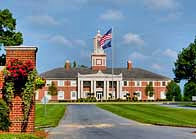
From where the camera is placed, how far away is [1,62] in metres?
45.3

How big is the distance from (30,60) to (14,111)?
7.01 feet

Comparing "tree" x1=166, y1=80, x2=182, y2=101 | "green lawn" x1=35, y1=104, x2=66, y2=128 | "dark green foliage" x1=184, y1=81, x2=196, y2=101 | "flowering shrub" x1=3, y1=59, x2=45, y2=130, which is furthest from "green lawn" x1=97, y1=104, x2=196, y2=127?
"tree" x1=166, y1=80, x2=182, y2=101

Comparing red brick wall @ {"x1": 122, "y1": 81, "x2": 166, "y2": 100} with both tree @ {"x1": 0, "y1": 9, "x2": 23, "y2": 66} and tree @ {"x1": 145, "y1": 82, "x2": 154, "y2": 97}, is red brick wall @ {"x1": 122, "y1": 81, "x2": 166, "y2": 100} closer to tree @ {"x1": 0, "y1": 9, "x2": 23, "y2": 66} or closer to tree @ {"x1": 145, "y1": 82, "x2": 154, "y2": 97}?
tree @ {"x1": 145, "y1": 82, "x2": 154, "y2": 97}

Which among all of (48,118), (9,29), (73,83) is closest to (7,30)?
(9,29)

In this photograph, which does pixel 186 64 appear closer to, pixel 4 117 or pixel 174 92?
pixel 174 92

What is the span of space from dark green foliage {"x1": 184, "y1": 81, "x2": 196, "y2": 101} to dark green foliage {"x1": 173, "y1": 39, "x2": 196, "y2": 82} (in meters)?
1.53

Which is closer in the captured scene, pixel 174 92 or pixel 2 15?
pixel 2 15

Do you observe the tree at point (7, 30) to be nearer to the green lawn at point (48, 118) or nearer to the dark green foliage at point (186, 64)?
the green lawn at point (48, 118)

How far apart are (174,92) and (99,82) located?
1900 cm

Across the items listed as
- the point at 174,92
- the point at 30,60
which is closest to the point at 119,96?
the point at 174,92

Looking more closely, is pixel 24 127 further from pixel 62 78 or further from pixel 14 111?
pixel 62 78

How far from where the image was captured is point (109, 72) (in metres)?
112

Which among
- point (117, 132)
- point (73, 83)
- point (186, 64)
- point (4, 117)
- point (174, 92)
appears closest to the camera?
point (4, 117)

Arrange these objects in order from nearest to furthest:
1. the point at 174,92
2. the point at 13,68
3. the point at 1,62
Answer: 1. the point at 13,68
2. the point at 1,62
3. the point at 174,92
